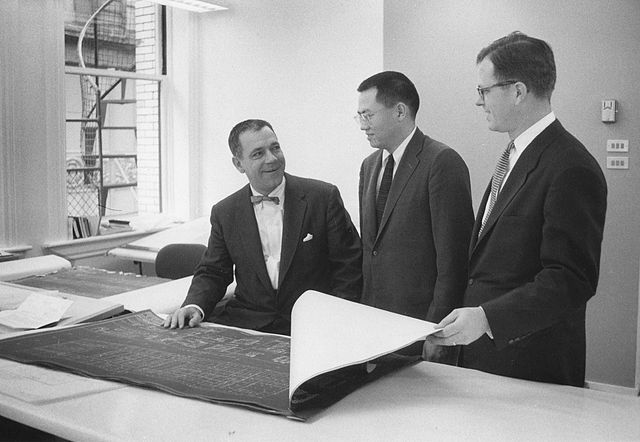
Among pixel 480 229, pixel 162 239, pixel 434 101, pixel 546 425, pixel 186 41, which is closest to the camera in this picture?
pixel 546 425

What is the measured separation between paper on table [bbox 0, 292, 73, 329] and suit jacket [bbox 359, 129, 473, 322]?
1213 mm

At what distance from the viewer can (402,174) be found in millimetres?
2760

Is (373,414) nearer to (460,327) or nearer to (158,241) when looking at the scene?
(460,327)

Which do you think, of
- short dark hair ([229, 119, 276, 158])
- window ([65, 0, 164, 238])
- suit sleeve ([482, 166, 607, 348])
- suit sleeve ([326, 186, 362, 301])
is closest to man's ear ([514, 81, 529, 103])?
suit sleeve ([482, 166, 607, 348])

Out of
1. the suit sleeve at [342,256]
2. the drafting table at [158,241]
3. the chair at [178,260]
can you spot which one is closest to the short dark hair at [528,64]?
the suit sleeve at [342,256]

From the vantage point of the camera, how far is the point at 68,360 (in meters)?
2.01

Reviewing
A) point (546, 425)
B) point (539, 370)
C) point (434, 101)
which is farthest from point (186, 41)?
point (546, 425)

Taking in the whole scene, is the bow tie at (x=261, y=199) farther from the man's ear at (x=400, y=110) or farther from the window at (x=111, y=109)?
the window at (x=111, y=109)

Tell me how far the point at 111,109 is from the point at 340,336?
4.22 meters

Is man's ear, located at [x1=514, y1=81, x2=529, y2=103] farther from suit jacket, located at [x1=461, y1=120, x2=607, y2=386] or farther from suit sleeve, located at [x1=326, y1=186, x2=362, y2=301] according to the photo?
suit sleeve, located at [x1=326, y1=186, x2=362, y2=301]

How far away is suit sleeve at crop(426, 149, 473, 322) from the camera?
2529 mm

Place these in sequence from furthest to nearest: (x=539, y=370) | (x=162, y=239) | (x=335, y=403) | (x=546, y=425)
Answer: (x=162, y=239), (x=539, y=370), (x=335, y=403), (x=546, y=425)

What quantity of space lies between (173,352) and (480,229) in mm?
1026

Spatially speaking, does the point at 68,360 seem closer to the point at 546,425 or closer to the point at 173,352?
the point at 173,352
